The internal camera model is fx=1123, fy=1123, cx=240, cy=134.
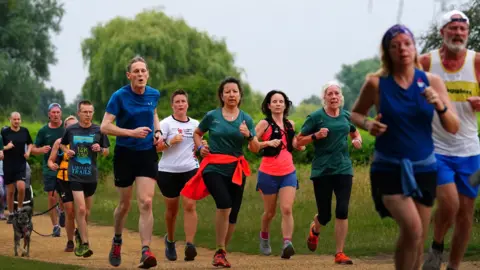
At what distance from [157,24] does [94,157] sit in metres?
56.1

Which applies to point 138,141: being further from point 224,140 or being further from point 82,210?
point 82,210

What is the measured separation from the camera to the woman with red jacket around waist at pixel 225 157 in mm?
13258

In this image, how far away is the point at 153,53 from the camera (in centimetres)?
6756

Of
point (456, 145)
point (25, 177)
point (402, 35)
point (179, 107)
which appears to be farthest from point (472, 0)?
point (402, 35)

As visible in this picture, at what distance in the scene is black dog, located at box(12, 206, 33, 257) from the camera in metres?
16.0

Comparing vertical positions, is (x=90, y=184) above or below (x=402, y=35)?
below

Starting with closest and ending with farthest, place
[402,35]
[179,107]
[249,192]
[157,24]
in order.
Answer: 1. [402,35]
2. [179,107]
3. [249,192]
4. [157,24]

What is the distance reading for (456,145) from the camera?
10.1m

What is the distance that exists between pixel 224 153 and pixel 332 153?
155 centimetres

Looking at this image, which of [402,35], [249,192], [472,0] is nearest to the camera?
[402,35]

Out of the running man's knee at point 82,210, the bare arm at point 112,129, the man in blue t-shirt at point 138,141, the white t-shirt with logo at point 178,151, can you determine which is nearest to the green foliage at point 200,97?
the running man's knee at point 82,210

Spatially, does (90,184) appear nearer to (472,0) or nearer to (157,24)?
(472,0)

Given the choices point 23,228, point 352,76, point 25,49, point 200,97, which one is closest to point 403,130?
point 23,228

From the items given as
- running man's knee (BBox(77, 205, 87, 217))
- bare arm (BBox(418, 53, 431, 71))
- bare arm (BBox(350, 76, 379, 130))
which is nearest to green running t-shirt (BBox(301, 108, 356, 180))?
running man's knee (BBox(77, 205, 87, 217))
